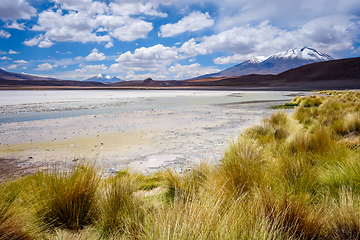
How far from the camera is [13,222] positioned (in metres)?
1.55

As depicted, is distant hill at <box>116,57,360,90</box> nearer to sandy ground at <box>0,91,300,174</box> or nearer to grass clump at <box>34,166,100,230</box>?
sandy ground at <box>0,91,300,174</box>

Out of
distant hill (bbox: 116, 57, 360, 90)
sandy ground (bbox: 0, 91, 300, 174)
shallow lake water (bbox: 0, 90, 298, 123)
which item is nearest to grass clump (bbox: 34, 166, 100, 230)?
sandy ground (bbox: 0, 91, 300, 174)

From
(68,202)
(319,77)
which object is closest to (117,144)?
(68,202)

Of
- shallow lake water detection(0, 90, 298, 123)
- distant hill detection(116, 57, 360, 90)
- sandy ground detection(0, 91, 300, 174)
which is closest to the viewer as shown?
sandy ground detection(0, 91, 300, 174)

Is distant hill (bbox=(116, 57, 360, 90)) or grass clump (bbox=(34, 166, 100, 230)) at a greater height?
distant hill (bbox=(116, 57, 360, 90))

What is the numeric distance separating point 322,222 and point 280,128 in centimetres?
410

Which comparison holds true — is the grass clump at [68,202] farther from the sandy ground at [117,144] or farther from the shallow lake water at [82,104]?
the shallow lake water at [82,104]

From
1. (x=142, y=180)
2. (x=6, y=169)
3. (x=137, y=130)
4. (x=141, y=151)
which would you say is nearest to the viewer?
(x=142, y=180)

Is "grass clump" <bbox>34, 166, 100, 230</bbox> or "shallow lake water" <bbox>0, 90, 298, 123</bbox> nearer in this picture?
"grass clump" <bbox>34, 166, 100, 230</bbox>

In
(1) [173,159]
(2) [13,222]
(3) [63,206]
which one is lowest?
(1) [173,159]

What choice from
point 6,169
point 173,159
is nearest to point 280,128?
point 173,159

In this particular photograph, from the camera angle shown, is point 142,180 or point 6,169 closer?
point 142,180

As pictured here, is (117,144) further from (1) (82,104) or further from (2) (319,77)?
(2) (319,77)

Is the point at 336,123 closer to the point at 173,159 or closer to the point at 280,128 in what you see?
the point at 280,128
